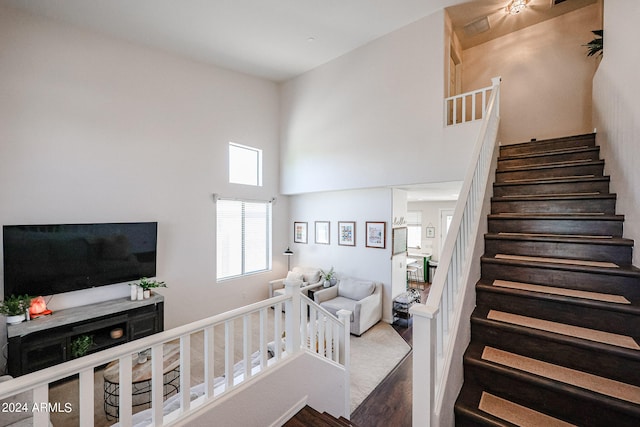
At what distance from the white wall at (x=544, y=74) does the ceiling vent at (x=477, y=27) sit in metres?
0.49

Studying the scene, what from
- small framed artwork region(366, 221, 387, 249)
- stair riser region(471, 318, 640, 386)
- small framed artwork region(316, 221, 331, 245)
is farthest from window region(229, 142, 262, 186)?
stair riser region(471, 318, 640, 386)

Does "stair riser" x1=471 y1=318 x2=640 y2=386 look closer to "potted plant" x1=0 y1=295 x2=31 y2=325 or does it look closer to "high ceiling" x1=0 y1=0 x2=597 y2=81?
"high ceiling" x1=0 y1=0 x2=597 y2=81

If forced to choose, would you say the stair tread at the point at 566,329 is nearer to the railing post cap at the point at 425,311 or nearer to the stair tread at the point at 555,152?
the railing post cap at the point at 425,311

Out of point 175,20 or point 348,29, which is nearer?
point 175,20

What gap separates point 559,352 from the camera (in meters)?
1.55

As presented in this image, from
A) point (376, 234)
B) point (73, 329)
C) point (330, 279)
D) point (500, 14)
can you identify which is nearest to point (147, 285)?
point (73, 329)

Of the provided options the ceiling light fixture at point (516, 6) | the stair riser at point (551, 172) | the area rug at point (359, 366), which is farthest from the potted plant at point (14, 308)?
the ceiling light fixture at point (516, 6)

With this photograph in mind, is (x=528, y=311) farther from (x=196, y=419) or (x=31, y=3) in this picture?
(x=31, y=3)

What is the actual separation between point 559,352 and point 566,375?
12 centimetres

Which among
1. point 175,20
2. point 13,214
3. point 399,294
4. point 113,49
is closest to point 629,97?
point 399,294

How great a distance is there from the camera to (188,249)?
4.81 m

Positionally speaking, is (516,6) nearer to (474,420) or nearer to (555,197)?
(555,197)

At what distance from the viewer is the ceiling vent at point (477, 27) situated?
4.39 metres

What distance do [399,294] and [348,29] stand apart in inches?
187
